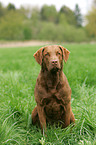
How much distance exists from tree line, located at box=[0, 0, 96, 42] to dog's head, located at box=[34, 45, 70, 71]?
114 ft

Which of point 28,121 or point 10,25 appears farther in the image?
point 10,25

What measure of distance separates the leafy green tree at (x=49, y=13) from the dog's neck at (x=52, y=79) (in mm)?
54256

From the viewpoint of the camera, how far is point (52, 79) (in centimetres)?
204

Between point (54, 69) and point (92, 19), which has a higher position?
point (92, 19)

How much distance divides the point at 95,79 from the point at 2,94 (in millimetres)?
2272

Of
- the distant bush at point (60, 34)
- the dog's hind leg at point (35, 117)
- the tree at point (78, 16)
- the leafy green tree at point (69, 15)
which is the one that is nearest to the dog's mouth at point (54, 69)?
the dog's hind leg at point (35, 117)

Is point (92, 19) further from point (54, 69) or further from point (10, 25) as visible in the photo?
point (54, 69)

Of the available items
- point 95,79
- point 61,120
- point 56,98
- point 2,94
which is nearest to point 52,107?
point 56,98

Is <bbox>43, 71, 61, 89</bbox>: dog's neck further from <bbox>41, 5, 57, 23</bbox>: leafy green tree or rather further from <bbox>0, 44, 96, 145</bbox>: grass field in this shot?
<bbox>41, 5, 57, 23</bbox>: leafy green tree

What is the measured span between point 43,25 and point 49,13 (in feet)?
37.4

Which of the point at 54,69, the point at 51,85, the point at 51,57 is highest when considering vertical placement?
the point at 51,57

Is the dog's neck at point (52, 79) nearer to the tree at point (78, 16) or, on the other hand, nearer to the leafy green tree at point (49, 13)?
the leafy green tree at point (49, 13)

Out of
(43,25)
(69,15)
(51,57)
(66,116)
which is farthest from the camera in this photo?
(69,15)

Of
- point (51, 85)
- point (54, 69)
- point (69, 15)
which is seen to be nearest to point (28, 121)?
point (51, 85)
